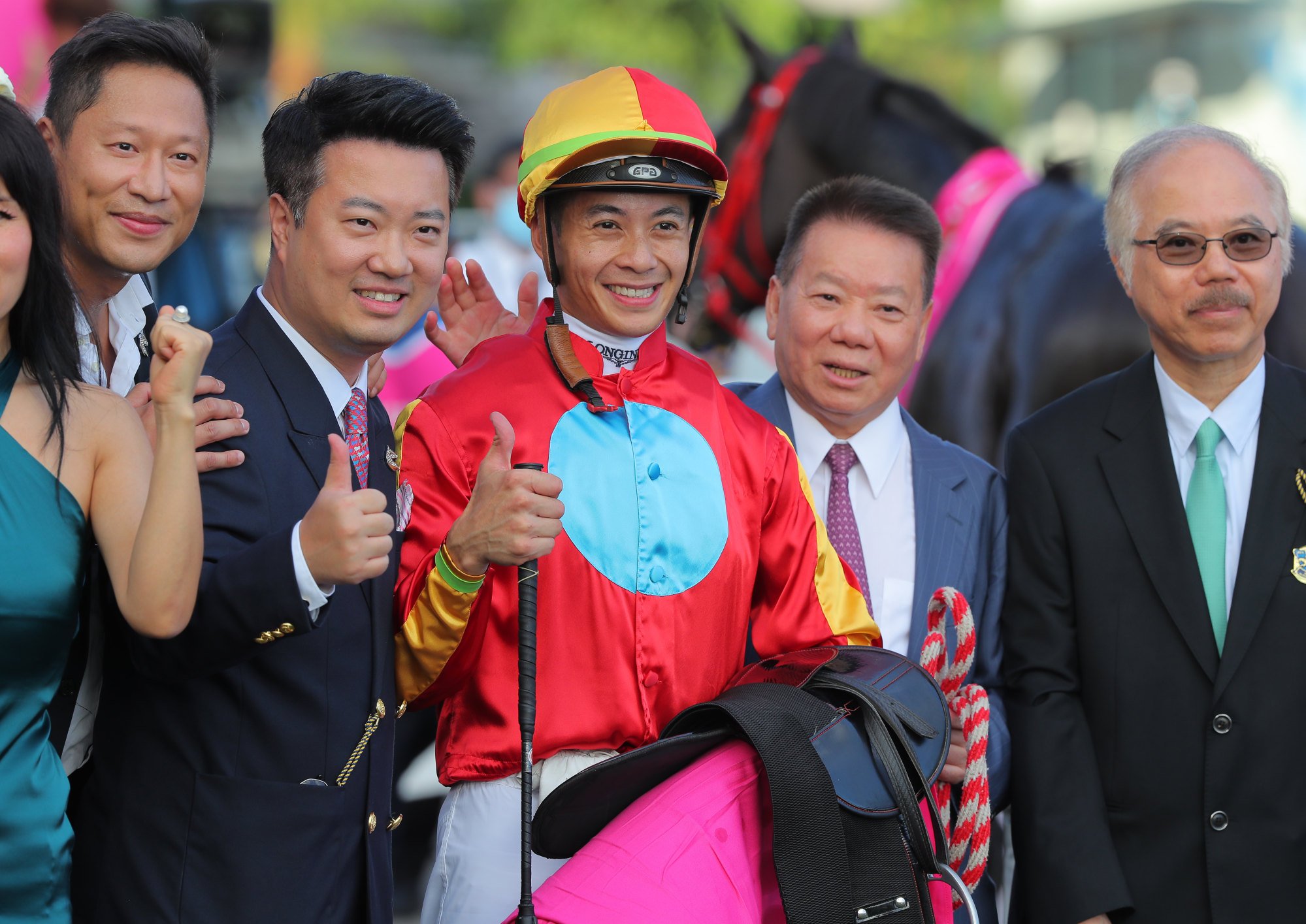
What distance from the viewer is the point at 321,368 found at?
8.09 feet

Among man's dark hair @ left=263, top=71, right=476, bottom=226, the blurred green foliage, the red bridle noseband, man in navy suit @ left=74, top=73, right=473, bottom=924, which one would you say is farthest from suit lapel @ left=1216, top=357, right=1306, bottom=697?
the blurred green foliage

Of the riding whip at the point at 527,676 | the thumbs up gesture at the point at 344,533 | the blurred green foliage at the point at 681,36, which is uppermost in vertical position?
the blurred green foliage at the point at 681,36

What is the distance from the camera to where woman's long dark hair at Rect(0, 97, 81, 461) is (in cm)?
206

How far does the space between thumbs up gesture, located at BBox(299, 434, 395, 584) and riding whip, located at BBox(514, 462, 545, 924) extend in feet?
0.78

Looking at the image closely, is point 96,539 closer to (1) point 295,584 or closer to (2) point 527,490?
(1) point 295,584

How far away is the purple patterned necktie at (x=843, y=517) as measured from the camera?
2949mm

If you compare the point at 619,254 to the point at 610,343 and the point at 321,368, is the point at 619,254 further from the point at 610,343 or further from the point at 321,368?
the point at 321,368

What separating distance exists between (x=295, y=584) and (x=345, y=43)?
1931 cm

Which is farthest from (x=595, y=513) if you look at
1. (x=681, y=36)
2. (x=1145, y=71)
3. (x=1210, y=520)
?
(x=681, y=36)

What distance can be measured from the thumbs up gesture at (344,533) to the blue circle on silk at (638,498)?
0.43m

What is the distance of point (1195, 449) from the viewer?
2.78 m

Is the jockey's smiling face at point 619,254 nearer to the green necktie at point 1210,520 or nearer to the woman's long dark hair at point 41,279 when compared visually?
the woman's long dark hair at point 41,279

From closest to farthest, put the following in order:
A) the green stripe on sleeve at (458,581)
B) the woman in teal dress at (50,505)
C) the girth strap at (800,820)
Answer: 1. the woman in teal dress at (50,505)
2. the girth strap at (800,820)
3. the green stripe on sleeve at (458,581)

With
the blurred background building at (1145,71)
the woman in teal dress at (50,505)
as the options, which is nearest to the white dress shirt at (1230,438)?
the woman in teal dress at (50,505)
